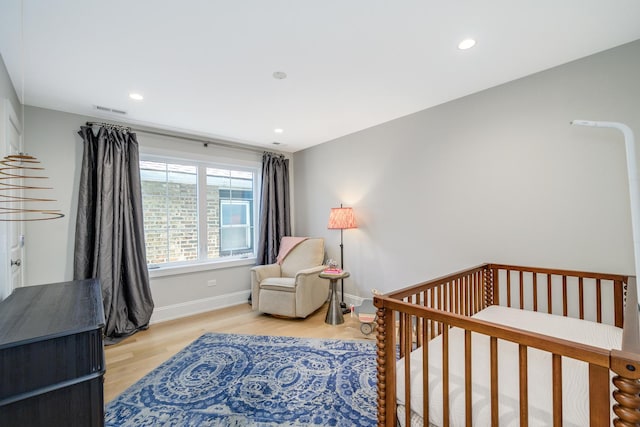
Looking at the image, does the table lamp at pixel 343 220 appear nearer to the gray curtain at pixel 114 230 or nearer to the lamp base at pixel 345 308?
the lamp base at pixel 345 308

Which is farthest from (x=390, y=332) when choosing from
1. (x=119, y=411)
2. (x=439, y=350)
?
(x=119, y=411)

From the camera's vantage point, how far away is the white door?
1853 millimetres

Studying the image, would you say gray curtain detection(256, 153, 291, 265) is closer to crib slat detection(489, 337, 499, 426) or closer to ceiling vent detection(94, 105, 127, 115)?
ceiling vent detection(94, 105, 127, 115)

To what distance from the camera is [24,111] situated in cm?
267

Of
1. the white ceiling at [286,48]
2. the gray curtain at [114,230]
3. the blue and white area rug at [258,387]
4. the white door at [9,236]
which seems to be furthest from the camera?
the gray curtain at [114,230]

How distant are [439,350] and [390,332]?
36 centimetres

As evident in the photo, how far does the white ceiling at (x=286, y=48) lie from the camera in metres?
1.52

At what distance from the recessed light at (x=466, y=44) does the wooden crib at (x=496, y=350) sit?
1.55 metres

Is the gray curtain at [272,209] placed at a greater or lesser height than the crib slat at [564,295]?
greater

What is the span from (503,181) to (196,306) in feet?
12.4

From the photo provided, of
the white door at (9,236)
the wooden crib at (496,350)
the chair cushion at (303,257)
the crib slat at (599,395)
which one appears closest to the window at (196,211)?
the chair cushion at (303,257)

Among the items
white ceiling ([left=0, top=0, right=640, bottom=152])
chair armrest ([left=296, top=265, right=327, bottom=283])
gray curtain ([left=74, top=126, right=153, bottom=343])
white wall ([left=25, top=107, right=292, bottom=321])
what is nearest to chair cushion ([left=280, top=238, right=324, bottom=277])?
chair armrest ([left=296, top=265, right=327, bottom=283])

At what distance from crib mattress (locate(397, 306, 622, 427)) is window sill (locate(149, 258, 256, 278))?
9.93 feet

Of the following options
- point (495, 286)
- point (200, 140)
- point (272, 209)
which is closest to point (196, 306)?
point (272, 209)
